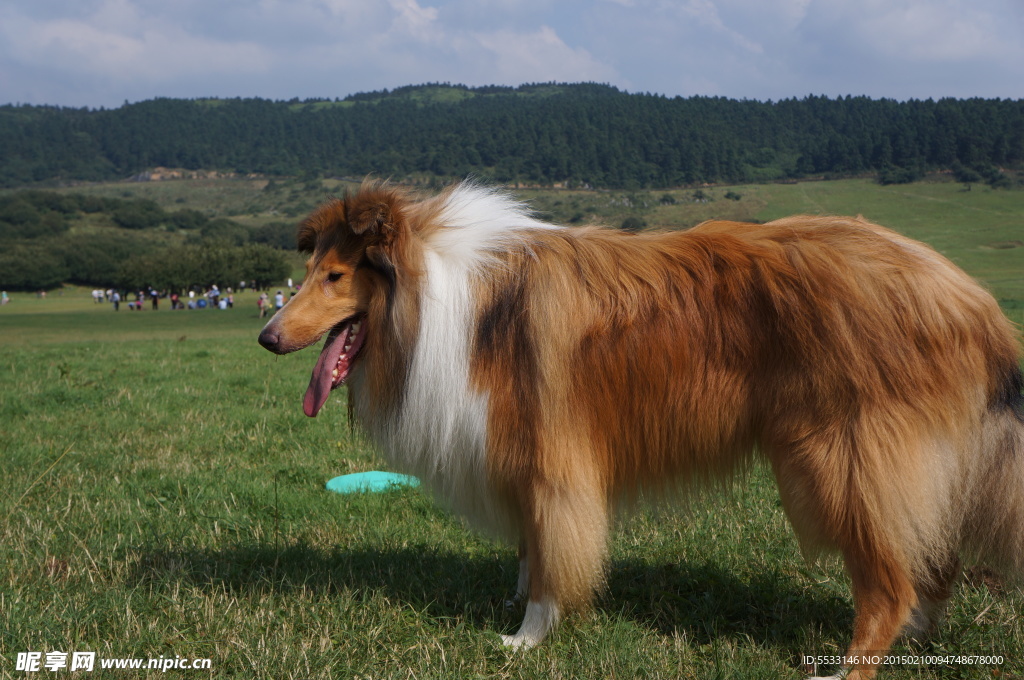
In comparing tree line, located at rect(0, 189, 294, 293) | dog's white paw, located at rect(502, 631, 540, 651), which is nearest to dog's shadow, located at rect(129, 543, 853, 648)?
dog's white paw, located at rect(502, 631, 540, 651)

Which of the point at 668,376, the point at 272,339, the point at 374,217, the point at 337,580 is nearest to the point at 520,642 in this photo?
the point at 337,580

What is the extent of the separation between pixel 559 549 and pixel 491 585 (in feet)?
3.77

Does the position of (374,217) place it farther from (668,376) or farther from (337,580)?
(337,580)

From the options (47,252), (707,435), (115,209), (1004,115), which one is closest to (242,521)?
(707,435)

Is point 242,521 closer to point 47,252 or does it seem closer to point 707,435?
point 707,435

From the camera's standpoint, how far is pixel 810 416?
3.34m

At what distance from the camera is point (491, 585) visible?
15.4 ft

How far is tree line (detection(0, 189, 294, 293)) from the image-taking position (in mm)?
84188

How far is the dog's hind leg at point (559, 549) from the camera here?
3.68 m

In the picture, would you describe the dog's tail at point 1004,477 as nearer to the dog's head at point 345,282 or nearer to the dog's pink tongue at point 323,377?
the dog's head at point 345,282

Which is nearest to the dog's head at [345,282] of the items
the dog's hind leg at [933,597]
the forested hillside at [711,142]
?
the dog's hind leg at [933,597]

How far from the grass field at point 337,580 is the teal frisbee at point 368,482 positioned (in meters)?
0.14

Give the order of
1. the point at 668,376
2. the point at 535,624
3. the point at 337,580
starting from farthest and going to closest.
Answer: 1. the point at 337,580
2. the point at 535,624
3. the point at 668,376

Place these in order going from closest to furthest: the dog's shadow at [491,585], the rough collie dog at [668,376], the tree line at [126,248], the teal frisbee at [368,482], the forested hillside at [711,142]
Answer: the rough collie dog at [668,376] < the dog's shadow at [491,585] < the teal frisbee at [368,482] < the tree line at [126,248] < the forested hillside at [711,142]
